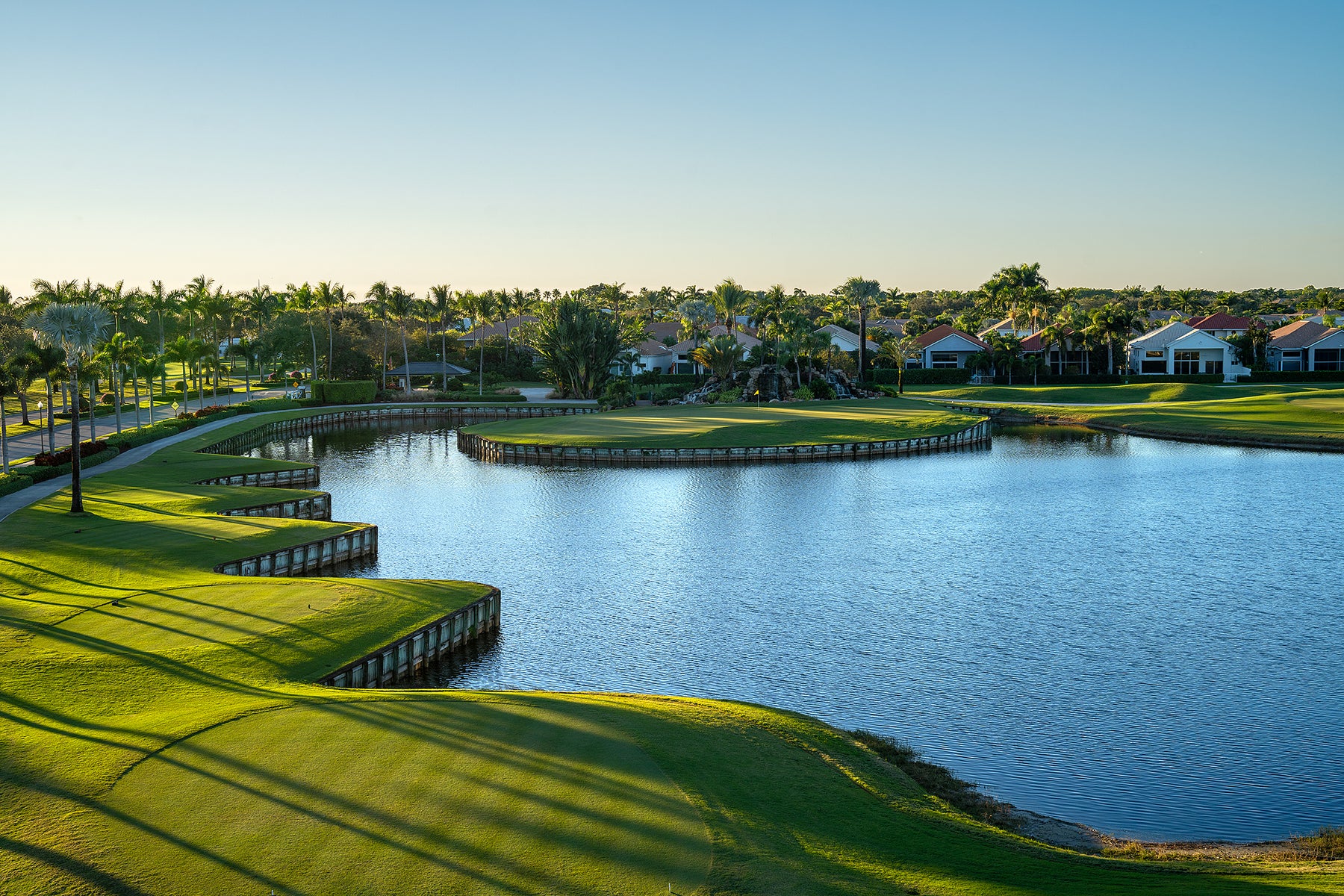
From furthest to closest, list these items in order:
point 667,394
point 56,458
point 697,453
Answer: point 667,394 → point 697,453 → point 56,458

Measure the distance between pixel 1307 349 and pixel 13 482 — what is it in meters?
131

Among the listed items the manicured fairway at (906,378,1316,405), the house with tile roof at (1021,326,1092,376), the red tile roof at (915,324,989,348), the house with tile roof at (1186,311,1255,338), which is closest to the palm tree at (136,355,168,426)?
the manicured fairway at (906,378,1316,405)

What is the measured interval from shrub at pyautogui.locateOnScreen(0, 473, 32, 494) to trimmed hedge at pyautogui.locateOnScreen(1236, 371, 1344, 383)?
120 metres

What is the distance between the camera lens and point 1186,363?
126938mm

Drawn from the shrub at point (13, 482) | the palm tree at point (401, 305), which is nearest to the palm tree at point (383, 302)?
the palm tree at point (401, 305)

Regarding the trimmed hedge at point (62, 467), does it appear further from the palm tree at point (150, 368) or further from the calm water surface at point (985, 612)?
the palm tree at point (150, 368)

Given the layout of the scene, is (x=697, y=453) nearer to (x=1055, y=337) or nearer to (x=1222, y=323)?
(x=1055, y=337)

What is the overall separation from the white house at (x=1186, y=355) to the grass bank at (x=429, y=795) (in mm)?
122445

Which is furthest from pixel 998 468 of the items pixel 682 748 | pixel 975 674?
pixel 682 748

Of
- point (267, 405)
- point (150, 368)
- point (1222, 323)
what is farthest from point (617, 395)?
point (1222, 323)

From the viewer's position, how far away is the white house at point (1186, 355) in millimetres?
124875

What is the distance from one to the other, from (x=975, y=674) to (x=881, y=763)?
24.6 feet

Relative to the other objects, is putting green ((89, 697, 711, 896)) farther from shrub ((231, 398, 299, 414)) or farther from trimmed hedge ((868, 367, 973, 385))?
trimmed hedge ((868, 367, 973, 385))

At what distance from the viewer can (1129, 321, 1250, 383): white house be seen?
125m
